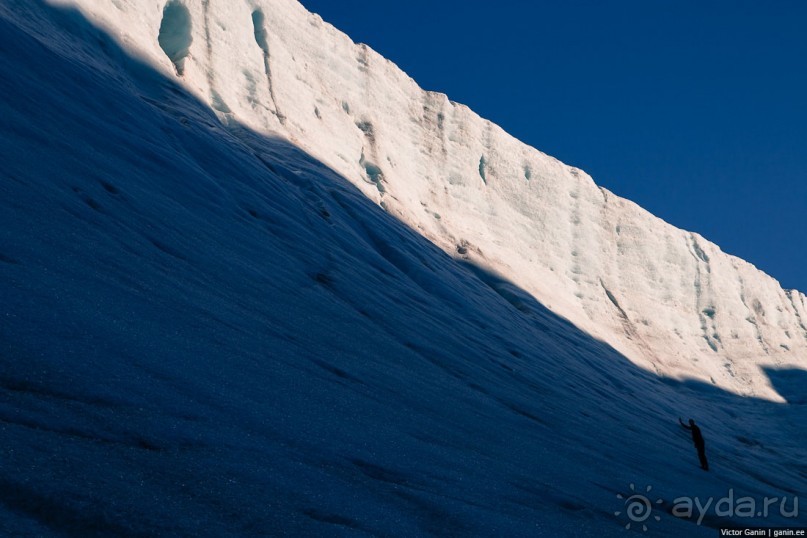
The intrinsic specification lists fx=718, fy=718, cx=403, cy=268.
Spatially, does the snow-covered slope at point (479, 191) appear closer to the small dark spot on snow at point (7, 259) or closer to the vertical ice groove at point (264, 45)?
the vertical ice groove at point (264, 45)

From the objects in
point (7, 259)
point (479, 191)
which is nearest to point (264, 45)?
point (479, 191)

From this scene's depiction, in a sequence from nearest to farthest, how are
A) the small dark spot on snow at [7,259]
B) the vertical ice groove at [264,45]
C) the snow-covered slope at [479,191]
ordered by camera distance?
the small dark spot on snow at [7,259]
the snow-covered slope at [479,191]
the vertical ice groove at [264,45]

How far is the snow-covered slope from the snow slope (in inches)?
14.9

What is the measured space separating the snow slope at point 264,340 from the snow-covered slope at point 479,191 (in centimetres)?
38

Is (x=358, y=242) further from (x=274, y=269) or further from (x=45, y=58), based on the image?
(x=45, y=58)

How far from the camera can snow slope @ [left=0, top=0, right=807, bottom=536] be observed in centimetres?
582

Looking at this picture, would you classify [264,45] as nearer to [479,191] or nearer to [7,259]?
[479,191]

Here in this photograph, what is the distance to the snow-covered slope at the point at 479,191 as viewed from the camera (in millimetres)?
37281

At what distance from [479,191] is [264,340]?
44.5 meters

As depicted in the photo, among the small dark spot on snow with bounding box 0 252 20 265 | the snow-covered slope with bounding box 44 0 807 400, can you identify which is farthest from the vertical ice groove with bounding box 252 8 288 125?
the small dark spot on snow with bounding box 0 252 20 265

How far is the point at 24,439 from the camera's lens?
4988mm

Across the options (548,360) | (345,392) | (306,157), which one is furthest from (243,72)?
(345,392)

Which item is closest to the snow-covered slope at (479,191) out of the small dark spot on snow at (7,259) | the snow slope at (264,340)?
the snow slope at (264,340)

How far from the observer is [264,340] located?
1085 centimetres
